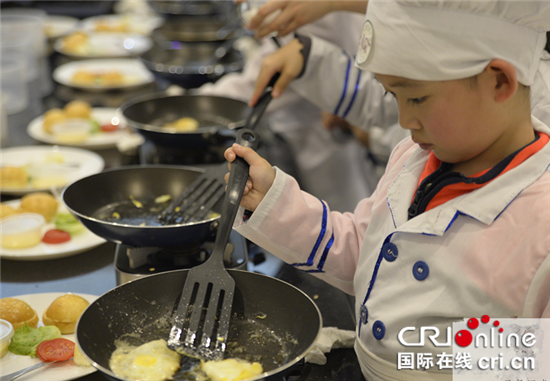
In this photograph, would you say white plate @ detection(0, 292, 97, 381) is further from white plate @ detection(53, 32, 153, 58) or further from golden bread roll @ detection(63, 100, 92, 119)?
white plate @ detection(53, 32, 153, 58)

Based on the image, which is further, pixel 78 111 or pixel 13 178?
pixel 78 111

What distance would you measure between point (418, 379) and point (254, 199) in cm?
43

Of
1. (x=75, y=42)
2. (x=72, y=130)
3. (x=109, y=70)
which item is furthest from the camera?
(x=75, y=42)

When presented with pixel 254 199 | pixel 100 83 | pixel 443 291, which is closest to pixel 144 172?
pixel 254 199

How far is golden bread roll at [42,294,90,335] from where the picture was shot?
111cm

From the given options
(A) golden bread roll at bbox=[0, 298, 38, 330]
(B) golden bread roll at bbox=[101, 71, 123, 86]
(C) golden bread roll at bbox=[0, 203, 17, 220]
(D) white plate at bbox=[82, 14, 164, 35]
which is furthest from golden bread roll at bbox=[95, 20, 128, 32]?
(A) golden bread roll at bbox=[0, 298, 38, 330]

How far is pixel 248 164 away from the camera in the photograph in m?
1.09

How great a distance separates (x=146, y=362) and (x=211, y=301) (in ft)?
0.48

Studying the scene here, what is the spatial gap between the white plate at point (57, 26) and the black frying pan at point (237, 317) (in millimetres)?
2888

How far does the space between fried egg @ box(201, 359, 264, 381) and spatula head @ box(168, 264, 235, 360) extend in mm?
25

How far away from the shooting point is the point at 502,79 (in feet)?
2.79

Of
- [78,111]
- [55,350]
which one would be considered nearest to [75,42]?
[78,111]

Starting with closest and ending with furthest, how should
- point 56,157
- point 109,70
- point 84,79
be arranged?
point 56,157
point 84,79
point 109,70

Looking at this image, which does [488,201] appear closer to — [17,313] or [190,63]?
[17,313]
